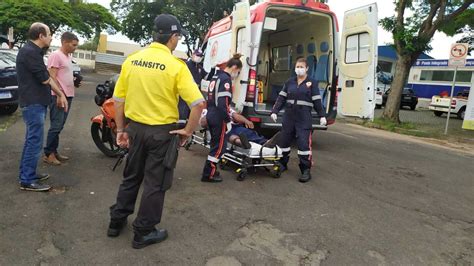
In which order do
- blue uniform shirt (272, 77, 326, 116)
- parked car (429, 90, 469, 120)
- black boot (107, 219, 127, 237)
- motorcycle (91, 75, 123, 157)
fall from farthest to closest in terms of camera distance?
parked car (429, 90, 469, 120) → motorcycle (91, 75, 123, 157) → blue uniform shirt (272, 77, 326, 116) → black boot (107, 219, 127, 237)

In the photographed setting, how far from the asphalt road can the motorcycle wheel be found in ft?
0.43

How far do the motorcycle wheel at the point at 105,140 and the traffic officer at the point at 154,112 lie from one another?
107 inches

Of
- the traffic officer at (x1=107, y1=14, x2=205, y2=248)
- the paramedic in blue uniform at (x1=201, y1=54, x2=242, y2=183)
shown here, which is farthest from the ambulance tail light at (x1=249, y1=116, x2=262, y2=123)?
the traffic officer at (x1=107, y1=14, x2=205, y2=248)

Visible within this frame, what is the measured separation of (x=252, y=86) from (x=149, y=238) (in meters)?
4.20

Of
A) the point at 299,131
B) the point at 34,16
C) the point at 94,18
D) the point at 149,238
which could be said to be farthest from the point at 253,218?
the point at 94,18

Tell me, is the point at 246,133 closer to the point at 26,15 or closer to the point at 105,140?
the point at 105,140

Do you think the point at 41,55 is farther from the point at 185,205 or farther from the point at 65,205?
the point at 185,205

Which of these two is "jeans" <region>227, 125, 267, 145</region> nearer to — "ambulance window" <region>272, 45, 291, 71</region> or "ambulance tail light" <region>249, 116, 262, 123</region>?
"ambulance tail light" <region>249, 116, 262, 123</region>

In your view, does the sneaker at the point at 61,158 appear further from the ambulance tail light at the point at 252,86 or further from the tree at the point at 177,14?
the tree at the point at 177,14

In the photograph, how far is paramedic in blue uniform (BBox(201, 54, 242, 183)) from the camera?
5059 millimetres

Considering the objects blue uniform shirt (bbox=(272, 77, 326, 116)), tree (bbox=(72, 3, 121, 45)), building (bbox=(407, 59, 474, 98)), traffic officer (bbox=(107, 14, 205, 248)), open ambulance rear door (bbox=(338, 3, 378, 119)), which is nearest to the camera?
traffic officer (bbox=(107, 14, 205, 248))

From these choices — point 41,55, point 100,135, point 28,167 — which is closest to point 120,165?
point 100,135

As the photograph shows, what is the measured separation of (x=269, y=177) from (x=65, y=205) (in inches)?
107

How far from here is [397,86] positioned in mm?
14328
